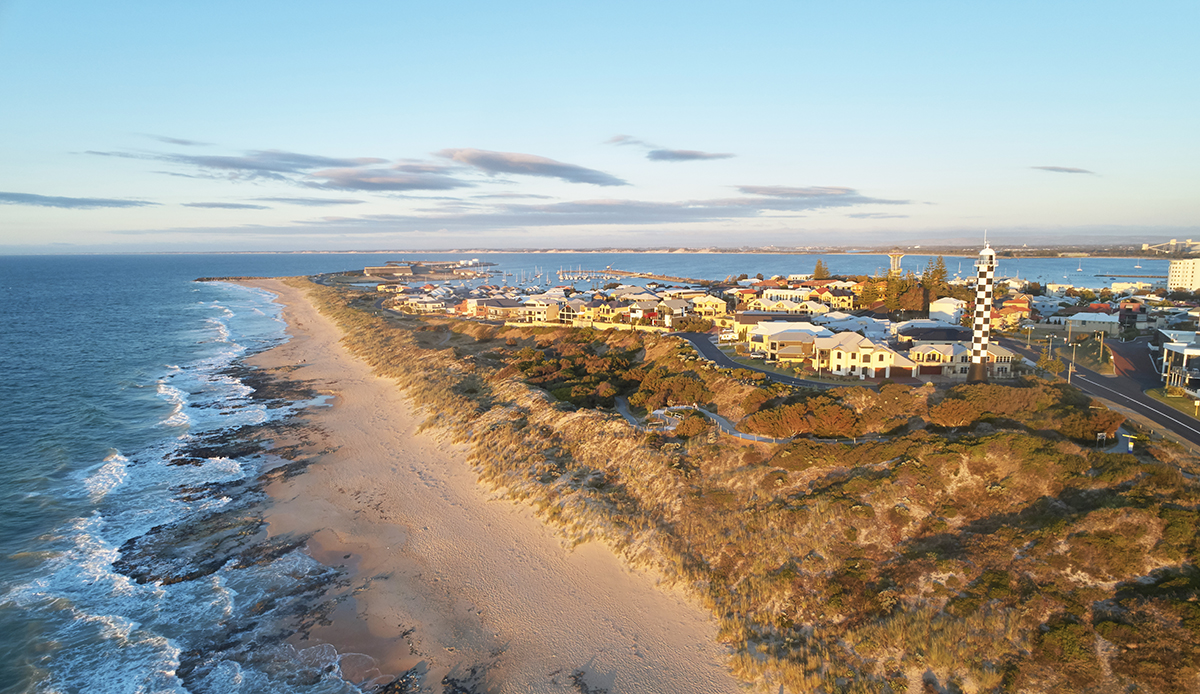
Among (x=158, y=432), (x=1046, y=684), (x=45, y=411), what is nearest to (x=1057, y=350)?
(x=1046, y=684)

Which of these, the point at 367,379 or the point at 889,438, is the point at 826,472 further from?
the point at 367,379

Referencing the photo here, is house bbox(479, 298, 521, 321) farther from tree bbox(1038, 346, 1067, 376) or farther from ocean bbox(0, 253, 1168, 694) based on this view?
tree bbox(1038, 346, 1067, 376)

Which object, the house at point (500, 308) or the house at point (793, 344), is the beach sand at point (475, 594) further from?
the house at point (500, 308)

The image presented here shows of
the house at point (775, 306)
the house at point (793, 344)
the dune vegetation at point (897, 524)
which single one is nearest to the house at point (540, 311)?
the house at point (775, 306)

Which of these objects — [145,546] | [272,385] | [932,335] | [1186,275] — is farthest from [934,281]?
[145,546]

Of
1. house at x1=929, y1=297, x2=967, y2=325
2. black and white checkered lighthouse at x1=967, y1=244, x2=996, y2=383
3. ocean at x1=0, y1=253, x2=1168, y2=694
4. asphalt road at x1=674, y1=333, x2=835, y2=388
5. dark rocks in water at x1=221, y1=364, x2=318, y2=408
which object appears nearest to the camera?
ocean at x1=0, y1=253, x2=1168, y2=694

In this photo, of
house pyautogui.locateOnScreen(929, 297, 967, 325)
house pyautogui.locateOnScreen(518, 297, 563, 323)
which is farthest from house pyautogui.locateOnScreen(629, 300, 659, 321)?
house pyautogui.locateOnScreen(929, 297, 967, 325)
